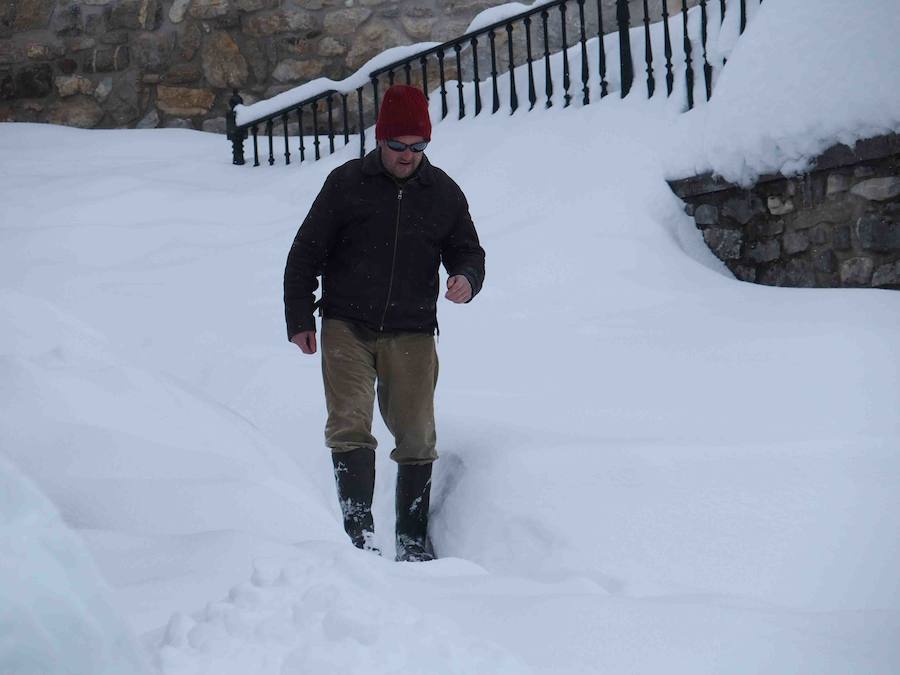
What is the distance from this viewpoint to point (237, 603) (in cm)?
154

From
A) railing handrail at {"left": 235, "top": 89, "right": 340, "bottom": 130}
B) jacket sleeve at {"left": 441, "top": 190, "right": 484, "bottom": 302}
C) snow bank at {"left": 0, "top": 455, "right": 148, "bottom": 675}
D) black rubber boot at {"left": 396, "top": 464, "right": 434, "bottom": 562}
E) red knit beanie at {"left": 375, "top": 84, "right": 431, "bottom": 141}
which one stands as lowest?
black rubber boot at {"left": 396, "top": 464, "right": 434, "bottom": 562}

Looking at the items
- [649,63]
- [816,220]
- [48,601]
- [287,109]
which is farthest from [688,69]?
[48,601]

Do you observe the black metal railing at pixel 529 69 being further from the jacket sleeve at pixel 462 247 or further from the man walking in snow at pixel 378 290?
the man walking in snow at pixel 378 290

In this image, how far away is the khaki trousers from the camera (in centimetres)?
268

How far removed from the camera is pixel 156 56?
8609 millimetres

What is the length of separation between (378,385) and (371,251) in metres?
0.38

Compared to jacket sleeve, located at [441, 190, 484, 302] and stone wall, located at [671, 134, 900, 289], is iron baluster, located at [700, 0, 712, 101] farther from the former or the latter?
jacket sleeve, located at [441, 190, 484, 302]

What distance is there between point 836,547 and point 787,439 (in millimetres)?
574

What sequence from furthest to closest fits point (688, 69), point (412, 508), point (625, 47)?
1. point (625, 47)
2. point (688, 69)
3. point (412, 508)

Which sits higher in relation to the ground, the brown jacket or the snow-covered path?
the brown jacket

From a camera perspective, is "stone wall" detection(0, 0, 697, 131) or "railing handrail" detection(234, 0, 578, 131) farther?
"stone wall" detection(0, 0, 697, 131)

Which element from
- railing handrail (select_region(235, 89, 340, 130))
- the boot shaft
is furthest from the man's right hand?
railing handrail (select_region(235, 89, 340, 130))

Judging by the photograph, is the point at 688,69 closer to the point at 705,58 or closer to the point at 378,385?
the point at 705,58

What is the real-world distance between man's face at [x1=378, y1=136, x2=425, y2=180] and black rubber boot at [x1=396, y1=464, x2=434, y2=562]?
797 mm
